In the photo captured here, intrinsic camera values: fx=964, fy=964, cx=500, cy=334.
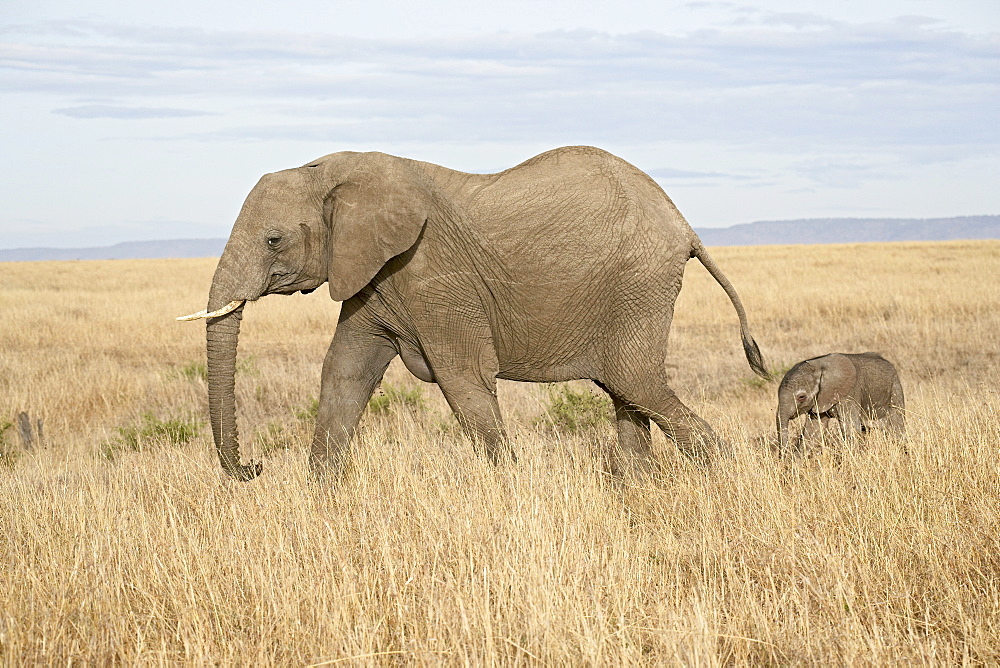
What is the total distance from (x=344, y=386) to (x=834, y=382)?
3.75 metres

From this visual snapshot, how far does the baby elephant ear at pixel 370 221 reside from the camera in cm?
583

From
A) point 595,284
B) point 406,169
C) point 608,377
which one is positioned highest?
point 406,169

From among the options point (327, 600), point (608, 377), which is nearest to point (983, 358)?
point (608, 377)

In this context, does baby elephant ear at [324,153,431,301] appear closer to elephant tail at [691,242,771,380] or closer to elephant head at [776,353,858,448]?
elephant tail at [691,242,771,380]

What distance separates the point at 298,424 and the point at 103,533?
161 inches

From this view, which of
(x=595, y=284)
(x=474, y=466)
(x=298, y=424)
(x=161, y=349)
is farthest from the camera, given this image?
(x=161, y=349)

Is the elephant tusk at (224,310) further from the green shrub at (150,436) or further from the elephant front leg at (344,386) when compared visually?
the green shrub at (150,436)

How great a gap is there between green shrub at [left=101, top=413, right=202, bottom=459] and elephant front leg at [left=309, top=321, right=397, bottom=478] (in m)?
2.02

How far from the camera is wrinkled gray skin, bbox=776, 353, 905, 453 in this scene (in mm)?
7297

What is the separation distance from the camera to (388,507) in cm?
531

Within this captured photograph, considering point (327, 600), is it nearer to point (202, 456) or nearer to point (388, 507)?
point (388, 507)

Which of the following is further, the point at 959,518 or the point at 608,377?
the point at 608,377

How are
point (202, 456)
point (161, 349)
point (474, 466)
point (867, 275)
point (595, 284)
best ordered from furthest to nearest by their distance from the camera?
point (867, 275)
point (161, 349)
point (202, 456)
point (595, 284)
point (474, 466)

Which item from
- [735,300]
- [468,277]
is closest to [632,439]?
[735,300]
